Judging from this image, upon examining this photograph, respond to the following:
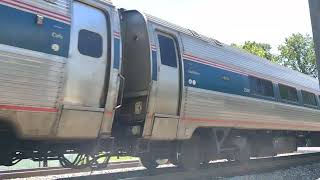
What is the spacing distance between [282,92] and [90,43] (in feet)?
30.7

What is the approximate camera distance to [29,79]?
20.8 ft

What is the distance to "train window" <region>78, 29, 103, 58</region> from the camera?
7382mm

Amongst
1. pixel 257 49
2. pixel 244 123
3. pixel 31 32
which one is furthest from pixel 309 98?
pixel 257 49

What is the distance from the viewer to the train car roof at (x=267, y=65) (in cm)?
1008

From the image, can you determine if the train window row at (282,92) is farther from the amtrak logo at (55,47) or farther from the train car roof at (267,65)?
the amtrak logo at (55,47)

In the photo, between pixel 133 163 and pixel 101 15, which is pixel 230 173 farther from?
pixel 101 15

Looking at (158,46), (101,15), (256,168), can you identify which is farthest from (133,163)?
(101,15)

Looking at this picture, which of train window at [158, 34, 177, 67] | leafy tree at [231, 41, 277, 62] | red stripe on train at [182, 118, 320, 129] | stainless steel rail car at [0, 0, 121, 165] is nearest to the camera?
stainless steel rail car at [0, 0, 121, 165]

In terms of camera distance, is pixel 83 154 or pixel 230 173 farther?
pixel 230 173

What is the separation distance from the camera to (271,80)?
14.6 meters

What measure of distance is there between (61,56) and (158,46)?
2.83m

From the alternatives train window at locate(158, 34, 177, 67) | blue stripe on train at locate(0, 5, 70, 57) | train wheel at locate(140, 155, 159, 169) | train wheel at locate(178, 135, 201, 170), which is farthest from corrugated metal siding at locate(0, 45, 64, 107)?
train wheel at locate(140, 155, 159, 169)

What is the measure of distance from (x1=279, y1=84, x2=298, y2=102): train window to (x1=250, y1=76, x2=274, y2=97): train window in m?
0.94

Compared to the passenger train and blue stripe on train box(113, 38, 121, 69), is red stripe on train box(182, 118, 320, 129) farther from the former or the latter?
blue stripe on train box(113, 38, 121, 69)
